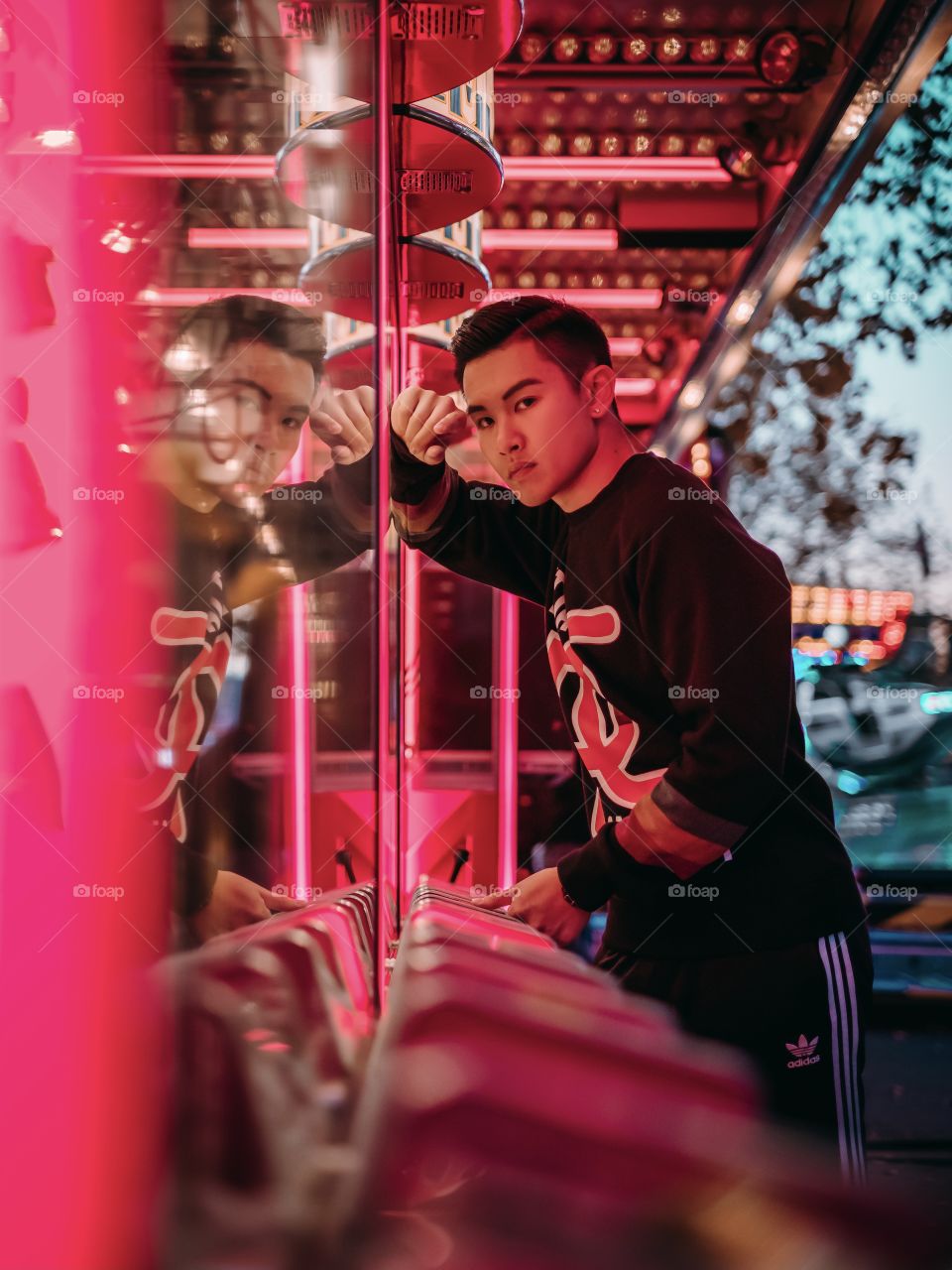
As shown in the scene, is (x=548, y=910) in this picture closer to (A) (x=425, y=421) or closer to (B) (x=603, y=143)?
(A) (x=425, y=421)

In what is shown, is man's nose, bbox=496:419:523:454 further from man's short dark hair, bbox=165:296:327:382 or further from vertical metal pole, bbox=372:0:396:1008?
man's short dark hair, bbox=165:296:327:382

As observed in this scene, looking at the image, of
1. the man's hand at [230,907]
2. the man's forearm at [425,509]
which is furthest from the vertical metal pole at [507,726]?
the man's hand at [230,907]

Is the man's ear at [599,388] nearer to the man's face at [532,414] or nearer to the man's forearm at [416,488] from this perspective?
the man's face at [532,414]

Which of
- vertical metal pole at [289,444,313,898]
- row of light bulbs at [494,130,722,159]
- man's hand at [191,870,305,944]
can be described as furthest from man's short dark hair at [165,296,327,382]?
row of light bulbs at [494,130,722,159]

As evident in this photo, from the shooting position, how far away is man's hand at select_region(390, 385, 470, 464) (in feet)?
5.52

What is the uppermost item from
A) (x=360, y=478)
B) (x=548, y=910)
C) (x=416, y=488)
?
(x=416, y=488)

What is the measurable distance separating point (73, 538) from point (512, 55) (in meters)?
2.20

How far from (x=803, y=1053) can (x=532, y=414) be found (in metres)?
1.19

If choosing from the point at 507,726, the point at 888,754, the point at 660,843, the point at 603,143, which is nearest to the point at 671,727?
the point at 660,843

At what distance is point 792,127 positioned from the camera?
99.6 inches

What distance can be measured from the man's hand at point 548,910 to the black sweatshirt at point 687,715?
0.16 feet

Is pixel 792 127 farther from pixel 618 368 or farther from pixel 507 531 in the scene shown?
pixel 507 531

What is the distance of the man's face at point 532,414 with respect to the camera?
1701 mm

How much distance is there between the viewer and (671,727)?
1.58 metres
